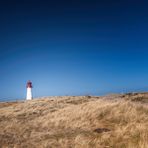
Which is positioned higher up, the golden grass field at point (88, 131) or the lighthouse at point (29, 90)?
the lighthouse at point (29, 90)

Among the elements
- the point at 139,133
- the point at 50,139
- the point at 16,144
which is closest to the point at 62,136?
the point at 50,139

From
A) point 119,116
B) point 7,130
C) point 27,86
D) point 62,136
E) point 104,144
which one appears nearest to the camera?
point 104,144

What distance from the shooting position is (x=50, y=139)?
367 inches

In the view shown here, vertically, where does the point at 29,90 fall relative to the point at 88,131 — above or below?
above

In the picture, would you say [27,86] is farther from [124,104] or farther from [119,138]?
[119,138]

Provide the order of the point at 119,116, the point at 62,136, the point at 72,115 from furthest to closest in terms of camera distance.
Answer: the point at 72,115
the point at 119,116
the point at 62,136

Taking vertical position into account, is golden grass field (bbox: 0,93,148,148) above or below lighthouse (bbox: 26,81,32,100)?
below

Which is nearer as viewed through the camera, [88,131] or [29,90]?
[88,131]

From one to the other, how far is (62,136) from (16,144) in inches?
81.2

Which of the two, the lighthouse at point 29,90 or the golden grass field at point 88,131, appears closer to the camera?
the golden grass field at point 88,131

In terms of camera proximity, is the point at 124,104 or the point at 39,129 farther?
the point at 124,104

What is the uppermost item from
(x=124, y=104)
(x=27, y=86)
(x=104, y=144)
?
(x=27, y=86)

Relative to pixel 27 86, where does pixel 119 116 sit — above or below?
below

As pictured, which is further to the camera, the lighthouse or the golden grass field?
the lighthouse
